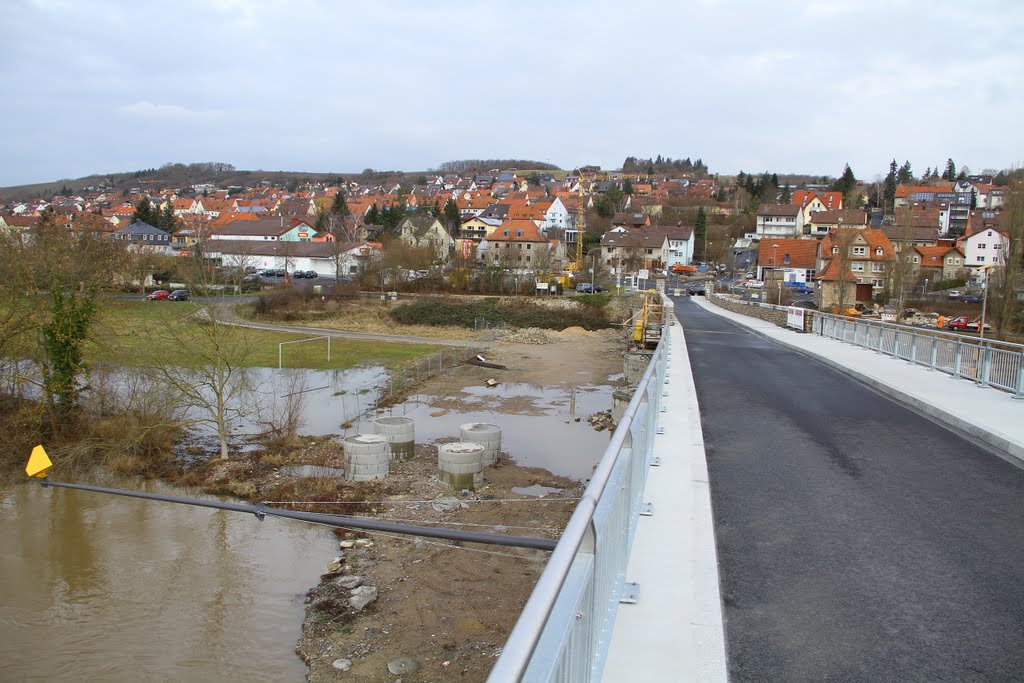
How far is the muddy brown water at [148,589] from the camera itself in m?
11.0

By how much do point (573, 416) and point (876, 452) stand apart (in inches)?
777

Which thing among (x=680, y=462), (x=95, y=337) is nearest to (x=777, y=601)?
(x=680, y=462)

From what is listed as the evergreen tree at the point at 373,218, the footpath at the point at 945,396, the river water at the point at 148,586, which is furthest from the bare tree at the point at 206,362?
the evergreen tree at the point at 373,218

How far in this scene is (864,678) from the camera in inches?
147

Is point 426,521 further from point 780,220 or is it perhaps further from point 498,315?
point 780,220

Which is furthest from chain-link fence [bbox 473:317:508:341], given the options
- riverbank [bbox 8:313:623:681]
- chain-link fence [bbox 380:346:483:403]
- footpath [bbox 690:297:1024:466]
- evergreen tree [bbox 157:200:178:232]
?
evergreen tree [bbox 157:200:178:232]

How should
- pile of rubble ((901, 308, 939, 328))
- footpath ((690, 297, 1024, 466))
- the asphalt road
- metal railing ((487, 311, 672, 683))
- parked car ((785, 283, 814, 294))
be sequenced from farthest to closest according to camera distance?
1. parked car ((785, 283, 814, 294))
2. pile of rubble ((901, 308, 939, 328))
3. footpath ((690, 297, 1024, 466))
4. the asphalt road
5. metal railing ((487, 311, 672, 683))

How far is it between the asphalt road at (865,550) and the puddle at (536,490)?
311 inches

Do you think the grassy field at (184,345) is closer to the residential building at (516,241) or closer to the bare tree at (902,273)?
the bare tree at (902,273)

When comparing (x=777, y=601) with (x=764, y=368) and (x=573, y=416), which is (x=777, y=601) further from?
(x=573, y=416)

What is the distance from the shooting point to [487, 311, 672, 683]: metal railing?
2.00 meters

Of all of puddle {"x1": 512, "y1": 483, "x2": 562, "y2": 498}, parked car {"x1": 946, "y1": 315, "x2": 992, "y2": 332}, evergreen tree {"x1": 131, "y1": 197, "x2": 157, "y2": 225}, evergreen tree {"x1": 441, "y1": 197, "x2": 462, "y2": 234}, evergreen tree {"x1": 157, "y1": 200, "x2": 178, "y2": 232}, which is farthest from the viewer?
evergreen tree {"x1": 441, "y1": 197, "x2": 462, "y2": 234}

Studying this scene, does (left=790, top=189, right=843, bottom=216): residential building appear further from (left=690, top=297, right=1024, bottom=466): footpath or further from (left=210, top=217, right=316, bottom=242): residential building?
(left=690, top=297, right=1024, bottom=466): footpath

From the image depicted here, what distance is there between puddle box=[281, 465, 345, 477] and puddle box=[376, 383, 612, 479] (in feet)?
13.7
